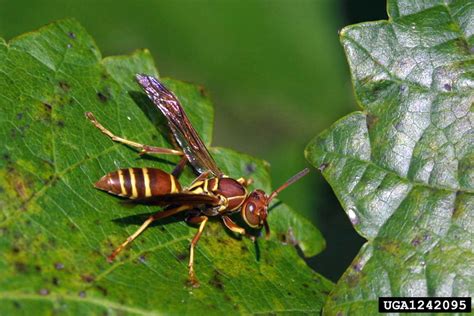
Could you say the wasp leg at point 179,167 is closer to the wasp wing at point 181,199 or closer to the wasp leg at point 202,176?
the wasp leg at point 202,176

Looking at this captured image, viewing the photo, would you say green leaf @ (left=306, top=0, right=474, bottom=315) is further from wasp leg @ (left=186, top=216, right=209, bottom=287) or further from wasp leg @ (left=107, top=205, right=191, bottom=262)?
wasp leg @ (left=107, top=205, right=191, bottom=262)

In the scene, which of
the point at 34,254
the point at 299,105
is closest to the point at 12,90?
the point at 34,254

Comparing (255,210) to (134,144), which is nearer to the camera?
(134,144)

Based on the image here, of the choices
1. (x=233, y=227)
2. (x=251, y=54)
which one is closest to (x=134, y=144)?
(x=233, y=227)

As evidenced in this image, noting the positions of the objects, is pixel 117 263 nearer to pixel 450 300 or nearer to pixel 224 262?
pixel 224 262

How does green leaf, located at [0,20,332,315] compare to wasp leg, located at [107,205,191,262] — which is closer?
green leaf, located at [0,20,332,315]

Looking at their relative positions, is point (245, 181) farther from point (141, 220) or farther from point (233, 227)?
point (141, 220)

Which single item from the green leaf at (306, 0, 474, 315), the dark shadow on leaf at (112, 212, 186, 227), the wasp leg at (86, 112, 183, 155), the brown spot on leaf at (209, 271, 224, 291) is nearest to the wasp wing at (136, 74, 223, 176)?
the wasp leg at (86, 112, 183, 155)
